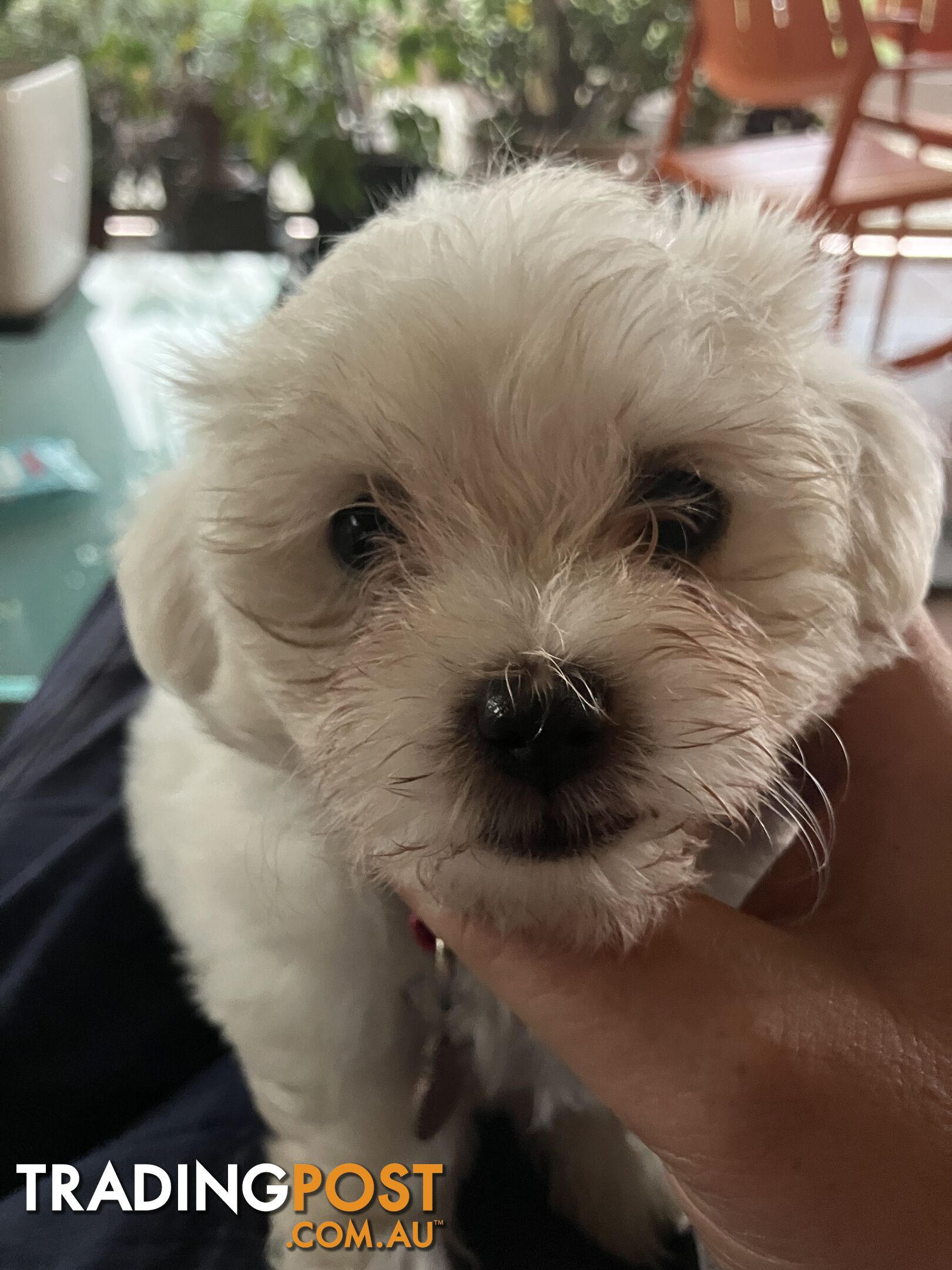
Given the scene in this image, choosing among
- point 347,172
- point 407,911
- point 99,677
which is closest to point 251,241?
point 347,172

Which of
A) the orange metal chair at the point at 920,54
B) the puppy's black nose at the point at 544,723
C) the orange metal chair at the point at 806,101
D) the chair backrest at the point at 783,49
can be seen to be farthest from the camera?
the orange metal chair at the point at 920,54

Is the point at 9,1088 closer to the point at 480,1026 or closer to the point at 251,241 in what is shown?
the point at 480,1026

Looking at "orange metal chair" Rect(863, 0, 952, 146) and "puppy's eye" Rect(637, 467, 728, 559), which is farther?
"orange metal chair" Rect(863, 0, 952, 146)

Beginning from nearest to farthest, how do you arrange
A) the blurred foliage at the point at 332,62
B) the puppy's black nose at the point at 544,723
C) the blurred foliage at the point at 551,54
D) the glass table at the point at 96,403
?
1. the puppy's black nose at the point at 544,723
2. the glass table at the point at 96,403
3. the blurred foliage at the point at 332,62
4. the blurred foliage at the point at 551,54

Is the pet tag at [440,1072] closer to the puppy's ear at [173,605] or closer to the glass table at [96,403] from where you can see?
the puppy's ear at [173,605]

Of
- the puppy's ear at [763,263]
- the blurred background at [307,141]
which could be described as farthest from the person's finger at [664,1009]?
the blurred background at [307,141]

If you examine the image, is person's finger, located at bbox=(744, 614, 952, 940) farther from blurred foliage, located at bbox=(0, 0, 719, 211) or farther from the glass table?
blurred foliage, located at bbox=(0, 0, 719, 211)

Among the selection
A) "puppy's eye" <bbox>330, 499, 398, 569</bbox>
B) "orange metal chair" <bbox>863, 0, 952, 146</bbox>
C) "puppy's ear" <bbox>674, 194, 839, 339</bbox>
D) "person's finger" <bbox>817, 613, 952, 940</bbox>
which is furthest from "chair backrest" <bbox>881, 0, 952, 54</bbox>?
"puppy's eye" <bbox>330, 499, 398, 569</bbox>
